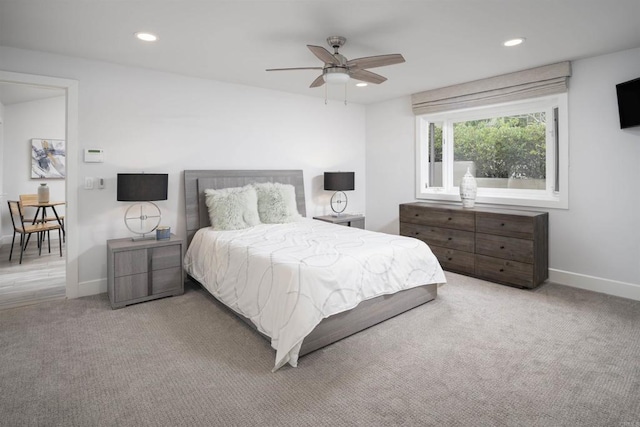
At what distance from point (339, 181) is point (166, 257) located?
254 cm

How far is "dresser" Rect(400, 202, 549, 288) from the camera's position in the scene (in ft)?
12.4

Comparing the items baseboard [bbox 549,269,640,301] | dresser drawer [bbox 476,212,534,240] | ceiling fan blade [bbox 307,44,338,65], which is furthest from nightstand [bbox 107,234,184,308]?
baseboard [bbox 549,269,640,301]

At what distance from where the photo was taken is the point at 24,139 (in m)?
6.55

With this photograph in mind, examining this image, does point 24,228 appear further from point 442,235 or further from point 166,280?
point 442,235

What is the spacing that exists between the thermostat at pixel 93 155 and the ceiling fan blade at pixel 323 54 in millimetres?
2448

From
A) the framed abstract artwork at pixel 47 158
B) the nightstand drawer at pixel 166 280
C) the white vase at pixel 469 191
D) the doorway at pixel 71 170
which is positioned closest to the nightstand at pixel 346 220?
the white vase at pixel 469 191

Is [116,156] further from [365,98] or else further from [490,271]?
[490,271]

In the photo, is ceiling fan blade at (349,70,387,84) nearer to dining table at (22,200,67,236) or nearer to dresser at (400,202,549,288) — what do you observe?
dresser at (400,202,549,288)

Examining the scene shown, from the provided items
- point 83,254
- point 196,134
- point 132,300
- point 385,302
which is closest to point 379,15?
point 385,302

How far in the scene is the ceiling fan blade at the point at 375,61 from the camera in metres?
2.77

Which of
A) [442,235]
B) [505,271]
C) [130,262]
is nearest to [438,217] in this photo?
[442,235]

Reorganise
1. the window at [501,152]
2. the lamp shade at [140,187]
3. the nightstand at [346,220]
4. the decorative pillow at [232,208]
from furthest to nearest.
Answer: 1. the nightstand at [346,220]
2. the window at [501,152]
3. the decorative pillow at [232,208]
4. the lamp shade at [140,187]

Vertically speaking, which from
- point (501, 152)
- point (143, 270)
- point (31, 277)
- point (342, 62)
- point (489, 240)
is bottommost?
point (31, 277)

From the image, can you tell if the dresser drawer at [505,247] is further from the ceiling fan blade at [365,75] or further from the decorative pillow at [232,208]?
the decorative pillow at [232,208]
